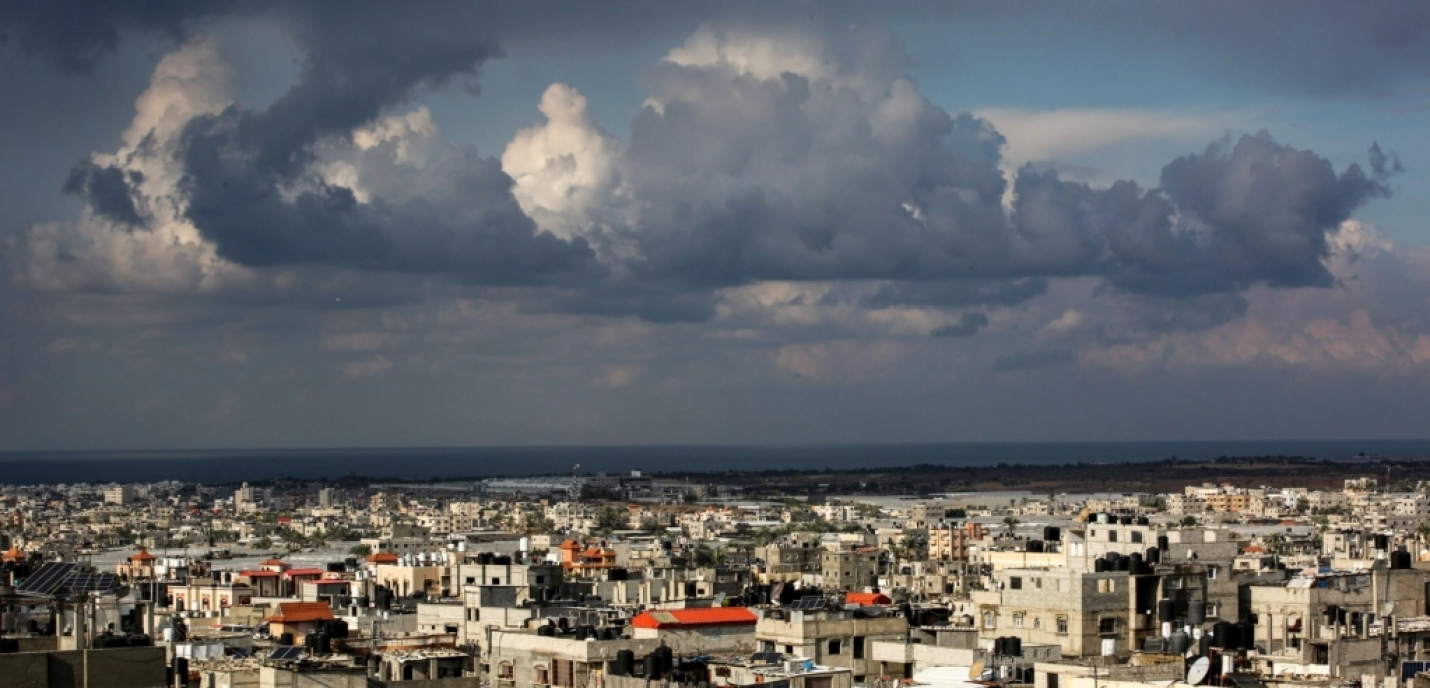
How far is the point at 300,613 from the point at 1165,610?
29576mm

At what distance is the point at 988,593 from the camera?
69375mm

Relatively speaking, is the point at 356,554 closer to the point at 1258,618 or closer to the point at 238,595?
the point at 238,595

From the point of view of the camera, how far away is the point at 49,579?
48.1m

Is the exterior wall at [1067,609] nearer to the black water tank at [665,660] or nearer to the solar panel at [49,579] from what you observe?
the black water tank at [665,660]

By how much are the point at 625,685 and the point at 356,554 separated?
130150 millimetres

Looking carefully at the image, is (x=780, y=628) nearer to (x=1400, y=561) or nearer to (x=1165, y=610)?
(x=1165, y=610)

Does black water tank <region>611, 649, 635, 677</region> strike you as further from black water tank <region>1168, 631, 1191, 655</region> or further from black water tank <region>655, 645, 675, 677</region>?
black water tank <region>1168, 631, 1191, 655</region>

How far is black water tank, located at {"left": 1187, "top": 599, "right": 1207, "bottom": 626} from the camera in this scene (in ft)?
203

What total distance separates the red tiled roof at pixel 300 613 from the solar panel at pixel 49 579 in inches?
938

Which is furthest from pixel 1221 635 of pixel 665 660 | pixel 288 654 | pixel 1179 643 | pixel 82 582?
pixel 82 582

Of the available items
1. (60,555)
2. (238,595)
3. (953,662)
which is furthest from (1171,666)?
(60,555)

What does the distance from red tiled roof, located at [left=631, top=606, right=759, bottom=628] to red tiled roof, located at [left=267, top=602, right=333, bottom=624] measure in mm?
14104

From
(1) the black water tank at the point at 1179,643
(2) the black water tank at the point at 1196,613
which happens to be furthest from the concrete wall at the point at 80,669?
(2) the black water tank at the point at 1196,613

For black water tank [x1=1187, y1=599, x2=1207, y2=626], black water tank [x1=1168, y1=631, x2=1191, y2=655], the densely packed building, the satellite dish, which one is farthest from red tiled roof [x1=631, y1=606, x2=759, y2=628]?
the satellite dish
